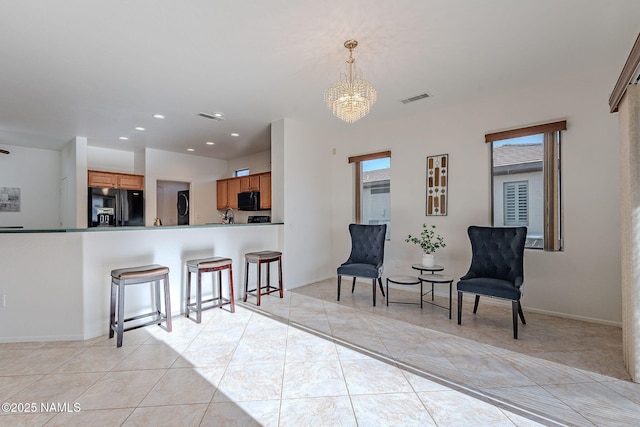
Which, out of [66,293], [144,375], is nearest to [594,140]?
[144,375]

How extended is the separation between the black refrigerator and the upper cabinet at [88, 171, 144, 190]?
0.16m

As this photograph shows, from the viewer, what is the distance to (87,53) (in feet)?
8.53

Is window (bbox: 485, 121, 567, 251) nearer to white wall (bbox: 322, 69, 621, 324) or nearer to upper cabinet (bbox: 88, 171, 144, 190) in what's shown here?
white wall (bbox: 322, 69, 621, 324)

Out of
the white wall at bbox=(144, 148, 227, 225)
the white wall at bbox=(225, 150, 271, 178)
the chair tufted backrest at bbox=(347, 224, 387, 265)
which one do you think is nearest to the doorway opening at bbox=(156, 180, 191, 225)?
the white wall at bbox=(144, 148, 227, 225)

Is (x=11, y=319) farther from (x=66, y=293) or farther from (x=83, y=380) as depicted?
(x=83, y=380)

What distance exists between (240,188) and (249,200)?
1.92 feet

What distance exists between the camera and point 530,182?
11.5ft

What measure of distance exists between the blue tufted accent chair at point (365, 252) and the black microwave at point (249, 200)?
256cm

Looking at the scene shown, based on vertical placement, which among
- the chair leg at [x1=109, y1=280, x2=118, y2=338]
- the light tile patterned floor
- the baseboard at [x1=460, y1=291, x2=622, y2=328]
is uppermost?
the chair leg at [x1=109, y1=280, x2=118, y2=338]

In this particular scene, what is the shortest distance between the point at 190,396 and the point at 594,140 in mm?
4405

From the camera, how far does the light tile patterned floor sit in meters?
1.68

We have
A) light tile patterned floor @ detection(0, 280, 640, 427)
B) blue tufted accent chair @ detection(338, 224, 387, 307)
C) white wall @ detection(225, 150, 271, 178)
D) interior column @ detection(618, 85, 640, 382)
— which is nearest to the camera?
light tile patterned floor @ detection(0, 280, 640, 427)

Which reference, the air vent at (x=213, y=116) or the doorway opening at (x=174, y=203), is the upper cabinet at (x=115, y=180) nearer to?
the doorway opening at (x=174, y=203)

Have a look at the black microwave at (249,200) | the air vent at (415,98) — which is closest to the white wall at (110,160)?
the black microwave at (249,200)
